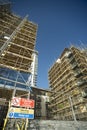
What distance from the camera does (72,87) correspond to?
1902 centimetres

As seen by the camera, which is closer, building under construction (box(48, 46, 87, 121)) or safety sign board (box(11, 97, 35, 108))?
safety sign board (box(11, 97, 35, 108))

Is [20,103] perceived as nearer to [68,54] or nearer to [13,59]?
[13,59]

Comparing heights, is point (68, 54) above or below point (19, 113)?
above

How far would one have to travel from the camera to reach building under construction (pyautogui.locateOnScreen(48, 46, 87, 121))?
54.9 feet

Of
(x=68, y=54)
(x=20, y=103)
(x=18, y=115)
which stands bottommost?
(x=18, y=115)

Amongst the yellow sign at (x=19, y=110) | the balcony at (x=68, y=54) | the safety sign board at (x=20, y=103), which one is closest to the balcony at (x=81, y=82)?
the balcony at (x=68, y=54)

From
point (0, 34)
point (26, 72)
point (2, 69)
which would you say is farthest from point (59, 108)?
point (0, 34)

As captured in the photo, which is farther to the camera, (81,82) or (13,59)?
(81,82)

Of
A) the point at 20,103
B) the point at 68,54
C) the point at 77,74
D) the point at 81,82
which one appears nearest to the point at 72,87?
the point at 81,82

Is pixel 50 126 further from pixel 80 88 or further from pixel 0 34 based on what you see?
pixel 80 88

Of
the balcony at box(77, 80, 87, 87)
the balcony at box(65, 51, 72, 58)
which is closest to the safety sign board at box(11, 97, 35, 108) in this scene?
the balcony at box(77, 80, 87, 87)

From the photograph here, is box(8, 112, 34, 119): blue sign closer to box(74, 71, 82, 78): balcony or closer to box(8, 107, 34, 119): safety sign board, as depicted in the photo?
box(8, 107, 34, 119): safety sign board

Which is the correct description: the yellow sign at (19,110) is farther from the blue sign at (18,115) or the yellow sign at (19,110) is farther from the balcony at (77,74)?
the balcony at (77,74)

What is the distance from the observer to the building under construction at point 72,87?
54.9ft
